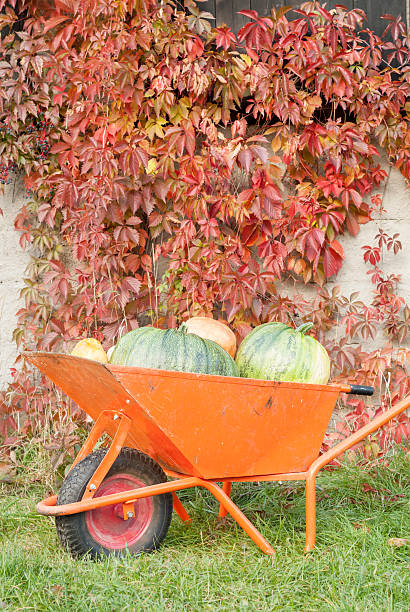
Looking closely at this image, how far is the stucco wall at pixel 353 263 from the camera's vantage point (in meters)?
3.40

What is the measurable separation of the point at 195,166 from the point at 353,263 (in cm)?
102

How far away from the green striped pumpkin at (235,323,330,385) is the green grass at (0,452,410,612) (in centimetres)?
58

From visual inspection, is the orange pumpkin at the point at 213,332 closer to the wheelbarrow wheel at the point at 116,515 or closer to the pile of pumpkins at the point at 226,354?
the pile of pumpkins at the point at 226,354

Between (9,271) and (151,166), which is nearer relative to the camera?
(151,166)

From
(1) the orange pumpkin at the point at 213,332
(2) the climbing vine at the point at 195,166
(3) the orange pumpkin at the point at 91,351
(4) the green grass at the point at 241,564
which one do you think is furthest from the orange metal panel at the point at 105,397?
(2) the climbing vine at the point at 195,166

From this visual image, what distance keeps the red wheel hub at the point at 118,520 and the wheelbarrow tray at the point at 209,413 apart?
0.53 feet

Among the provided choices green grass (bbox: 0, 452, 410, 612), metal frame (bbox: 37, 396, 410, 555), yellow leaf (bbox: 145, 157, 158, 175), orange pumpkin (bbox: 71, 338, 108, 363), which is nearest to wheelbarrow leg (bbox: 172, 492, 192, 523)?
green grass (bbox: 0, 452, 410, 612)

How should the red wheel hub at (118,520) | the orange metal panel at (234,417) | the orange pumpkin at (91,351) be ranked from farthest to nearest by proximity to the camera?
1. the orange pumpkin at (91,351)
2. the red wheel hub at (118,520)
3. the orange metal panel at (234,417)

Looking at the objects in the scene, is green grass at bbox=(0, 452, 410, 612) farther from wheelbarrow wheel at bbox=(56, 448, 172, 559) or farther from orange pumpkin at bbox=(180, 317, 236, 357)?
orange pumpkin at bbox=(180, 317, 236, 357)

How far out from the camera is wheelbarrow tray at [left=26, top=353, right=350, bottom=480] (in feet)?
6.09

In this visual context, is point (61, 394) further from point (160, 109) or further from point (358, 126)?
point (358, 126)

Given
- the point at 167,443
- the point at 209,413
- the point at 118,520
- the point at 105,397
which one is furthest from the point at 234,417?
the point at 118,520

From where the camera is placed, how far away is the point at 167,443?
1.99 m

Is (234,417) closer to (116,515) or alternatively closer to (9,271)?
(116,515)
